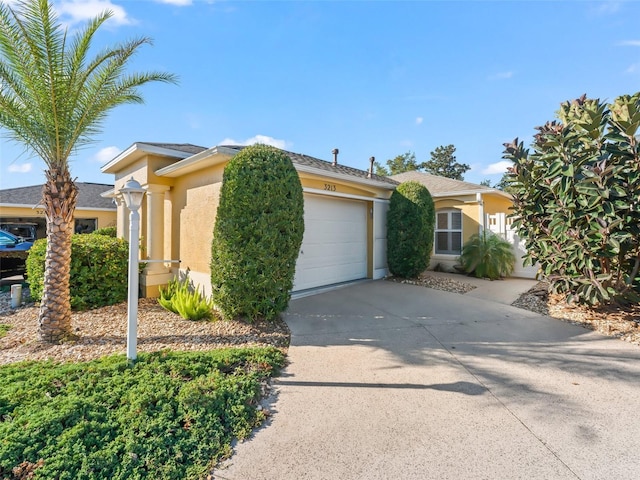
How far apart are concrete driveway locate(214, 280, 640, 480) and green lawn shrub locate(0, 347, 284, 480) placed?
0.33m

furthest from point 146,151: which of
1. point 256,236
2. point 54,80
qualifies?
point 256,236

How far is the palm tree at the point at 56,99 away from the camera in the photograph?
4.72 metres

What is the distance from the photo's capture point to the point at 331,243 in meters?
8.66

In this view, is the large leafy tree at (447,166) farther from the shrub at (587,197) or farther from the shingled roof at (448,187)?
the shrub at (587,197)

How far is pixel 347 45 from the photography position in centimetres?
907

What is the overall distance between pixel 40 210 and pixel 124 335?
1559cm

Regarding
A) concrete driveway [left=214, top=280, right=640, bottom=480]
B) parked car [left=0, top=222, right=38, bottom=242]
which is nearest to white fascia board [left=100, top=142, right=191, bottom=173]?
concrete driveway [left=214, top=280, right=640, bottom=480]

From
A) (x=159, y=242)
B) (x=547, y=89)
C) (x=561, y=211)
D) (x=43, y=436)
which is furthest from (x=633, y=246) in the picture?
(x=159, y=242)

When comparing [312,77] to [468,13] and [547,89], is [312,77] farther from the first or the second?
[547,89]

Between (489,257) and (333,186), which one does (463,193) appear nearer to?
(489,257)

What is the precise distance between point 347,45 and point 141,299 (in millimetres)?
8974

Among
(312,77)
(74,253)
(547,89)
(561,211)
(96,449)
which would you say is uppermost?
(312,77)

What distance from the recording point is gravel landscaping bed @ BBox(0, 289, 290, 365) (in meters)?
4.66

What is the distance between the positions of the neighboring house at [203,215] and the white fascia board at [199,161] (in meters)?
0.02
